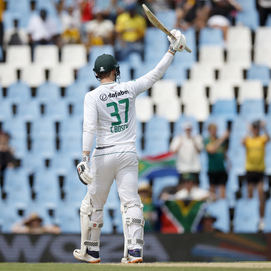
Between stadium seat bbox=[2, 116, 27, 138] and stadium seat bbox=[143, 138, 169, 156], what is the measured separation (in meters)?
2.44

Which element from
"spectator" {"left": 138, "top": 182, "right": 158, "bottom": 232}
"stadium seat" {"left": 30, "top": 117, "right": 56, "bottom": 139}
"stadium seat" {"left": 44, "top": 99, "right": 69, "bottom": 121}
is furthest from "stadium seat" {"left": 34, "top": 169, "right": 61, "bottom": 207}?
"spectator" {"left": 138, "top": 182, "right": 158, "bottom": 232}

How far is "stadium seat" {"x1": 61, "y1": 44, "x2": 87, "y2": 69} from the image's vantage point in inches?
469

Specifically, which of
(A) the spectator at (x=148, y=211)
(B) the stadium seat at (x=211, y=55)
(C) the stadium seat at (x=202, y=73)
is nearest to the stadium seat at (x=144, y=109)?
(C) the stadium seat at (x=202, y=73)

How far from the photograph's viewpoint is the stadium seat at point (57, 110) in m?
10.7

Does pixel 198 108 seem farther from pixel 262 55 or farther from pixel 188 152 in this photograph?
pixel 262 55

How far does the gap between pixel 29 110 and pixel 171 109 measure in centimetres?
285

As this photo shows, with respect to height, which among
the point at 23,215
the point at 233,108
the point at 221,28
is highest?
the point at 221,28

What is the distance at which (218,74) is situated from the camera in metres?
11.4

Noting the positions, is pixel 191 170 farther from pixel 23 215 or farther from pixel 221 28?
pixel 221 28

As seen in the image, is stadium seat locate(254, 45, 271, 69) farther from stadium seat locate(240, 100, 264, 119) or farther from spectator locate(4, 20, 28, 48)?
spectator locate(4, 20, 28, 48)

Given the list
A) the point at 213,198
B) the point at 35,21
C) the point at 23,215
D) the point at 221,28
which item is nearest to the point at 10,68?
the point at 35,21

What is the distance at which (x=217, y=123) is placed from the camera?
32.8ft

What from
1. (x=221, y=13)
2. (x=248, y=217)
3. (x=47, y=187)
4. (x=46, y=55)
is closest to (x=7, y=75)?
→ (x=46, y=55)

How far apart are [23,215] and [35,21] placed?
504 cm
